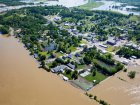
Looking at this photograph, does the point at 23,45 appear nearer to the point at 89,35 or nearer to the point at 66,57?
the point at 66,57

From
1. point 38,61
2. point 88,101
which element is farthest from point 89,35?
point 88,101

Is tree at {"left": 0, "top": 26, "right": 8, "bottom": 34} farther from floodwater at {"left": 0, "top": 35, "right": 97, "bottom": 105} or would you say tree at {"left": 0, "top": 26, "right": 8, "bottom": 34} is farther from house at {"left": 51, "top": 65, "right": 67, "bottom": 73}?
house at {"left": 51, "top": 65, "right": 67, "bottom": 73}

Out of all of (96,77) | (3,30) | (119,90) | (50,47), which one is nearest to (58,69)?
(96,77)

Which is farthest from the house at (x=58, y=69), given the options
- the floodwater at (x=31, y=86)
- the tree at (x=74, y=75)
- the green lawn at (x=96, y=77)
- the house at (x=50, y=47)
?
the house at (x=50, y=47)

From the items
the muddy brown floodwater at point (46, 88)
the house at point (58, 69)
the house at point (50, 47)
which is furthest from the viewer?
the house at point (50, 47)

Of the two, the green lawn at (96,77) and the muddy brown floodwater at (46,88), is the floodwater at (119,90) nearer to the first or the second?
the muddy brown floodwater at (46,88)

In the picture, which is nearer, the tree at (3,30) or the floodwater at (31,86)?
the floodwater at (31,86)
